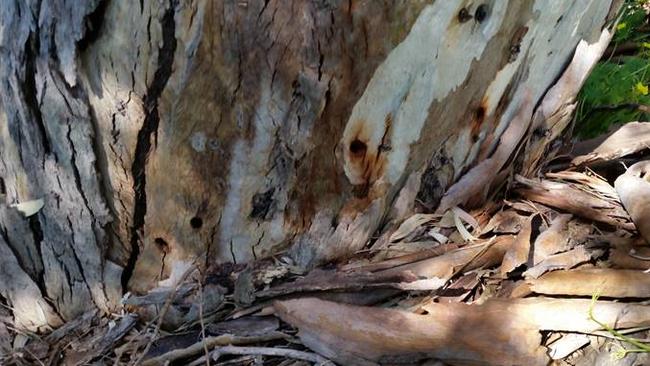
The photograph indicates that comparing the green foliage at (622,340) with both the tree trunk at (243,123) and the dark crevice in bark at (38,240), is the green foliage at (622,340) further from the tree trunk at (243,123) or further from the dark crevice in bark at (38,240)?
the dark crevice in bark at (38,240)

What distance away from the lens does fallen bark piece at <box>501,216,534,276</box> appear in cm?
189

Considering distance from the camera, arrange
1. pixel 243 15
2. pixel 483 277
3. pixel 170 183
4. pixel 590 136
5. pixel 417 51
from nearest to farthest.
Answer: pixel 243 15, pixel 417 51, pixel 170 183, pixel 483 277, pixel 590 136

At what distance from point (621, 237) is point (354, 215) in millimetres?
811

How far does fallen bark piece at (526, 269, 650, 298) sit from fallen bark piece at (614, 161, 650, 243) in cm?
18

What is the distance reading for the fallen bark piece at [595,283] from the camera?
5.80ft

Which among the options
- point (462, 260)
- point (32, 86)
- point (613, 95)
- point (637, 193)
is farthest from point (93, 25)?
point (613, 95)

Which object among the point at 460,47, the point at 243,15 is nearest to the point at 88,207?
the point at 243,15

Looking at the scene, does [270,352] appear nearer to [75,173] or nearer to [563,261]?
[75,173]

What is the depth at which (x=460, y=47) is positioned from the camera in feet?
5.54

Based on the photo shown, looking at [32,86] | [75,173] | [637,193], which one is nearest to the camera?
[32,86]

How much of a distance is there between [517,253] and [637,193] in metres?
0.47

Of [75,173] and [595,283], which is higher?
[75,173]

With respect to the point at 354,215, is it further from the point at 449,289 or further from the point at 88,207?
the point at 88,207

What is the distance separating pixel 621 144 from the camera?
2.32 meters
